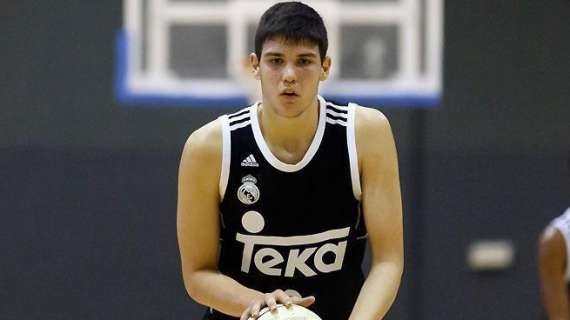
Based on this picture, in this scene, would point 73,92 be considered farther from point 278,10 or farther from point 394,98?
point 278,10

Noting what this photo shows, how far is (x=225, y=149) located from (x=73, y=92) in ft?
13.9

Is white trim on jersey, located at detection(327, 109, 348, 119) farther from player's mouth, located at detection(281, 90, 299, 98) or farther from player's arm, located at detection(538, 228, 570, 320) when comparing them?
player's arm, located at detection(538, 228, 570, 320)

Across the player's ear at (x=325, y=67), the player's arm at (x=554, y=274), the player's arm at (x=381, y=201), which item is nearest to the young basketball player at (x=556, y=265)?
the player's arm at (x=554, y=274)

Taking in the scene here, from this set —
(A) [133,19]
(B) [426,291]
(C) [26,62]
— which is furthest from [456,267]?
(C) [26,62]

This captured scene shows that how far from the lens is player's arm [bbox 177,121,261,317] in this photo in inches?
159

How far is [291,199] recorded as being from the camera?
13.4 ft

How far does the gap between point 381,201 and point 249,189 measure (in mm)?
468

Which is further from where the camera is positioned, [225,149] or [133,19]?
[133,19]

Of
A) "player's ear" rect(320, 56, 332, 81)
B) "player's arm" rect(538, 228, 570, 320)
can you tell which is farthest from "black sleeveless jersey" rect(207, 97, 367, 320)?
"player's arm" rect(538, 228, 570, 320)

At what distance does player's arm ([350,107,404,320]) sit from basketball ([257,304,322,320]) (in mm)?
354

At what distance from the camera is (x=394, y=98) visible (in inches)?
315

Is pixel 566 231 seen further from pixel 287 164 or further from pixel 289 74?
pixel 289 74

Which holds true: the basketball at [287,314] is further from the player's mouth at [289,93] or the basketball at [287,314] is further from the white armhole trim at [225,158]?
the player's mouth at [289,93]

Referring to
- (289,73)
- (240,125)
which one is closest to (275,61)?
(289,73)
